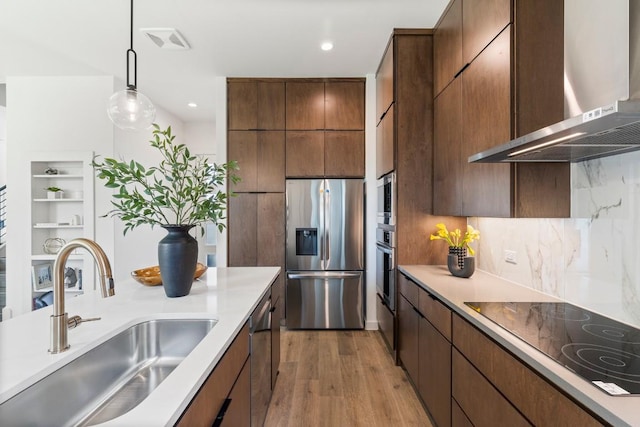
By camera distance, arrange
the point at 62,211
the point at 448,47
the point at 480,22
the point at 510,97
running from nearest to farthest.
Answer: the point at 510,97, the point at 480,22, the point at 448,47, the point at 62,211

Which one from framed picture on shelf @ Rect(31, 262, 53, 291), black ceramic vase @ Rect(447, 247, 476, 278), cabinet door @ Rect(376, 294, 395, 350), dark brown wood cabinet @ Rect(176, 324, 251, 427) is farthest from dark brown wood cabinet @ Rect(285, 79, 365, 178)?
framed picture on shelf @ Rect(31, 262, 53, 291)

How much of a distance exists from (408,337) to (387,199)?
1251 millimetres

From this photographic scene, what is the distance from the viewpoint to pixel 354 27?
111 inches

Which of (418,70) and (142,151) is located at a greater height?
(418,70)

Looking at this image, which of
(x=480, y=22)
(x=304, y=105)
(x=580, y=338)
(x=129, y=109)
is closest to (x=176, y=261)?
(x=129, y=109)

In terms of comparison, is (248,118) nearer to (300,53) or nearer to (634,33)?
(300,53)

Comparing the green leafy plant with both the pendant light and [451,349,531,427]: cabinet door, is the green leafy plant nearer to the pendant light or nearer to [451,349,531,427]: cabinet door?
the pendant light

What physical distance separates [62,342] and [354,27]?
9.67ft

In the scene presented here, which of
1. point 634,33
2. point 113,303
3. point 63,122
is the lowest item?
point 113,303

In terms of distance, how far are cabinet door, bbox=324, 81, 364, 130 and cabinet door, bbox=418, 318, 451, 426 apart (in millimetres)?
2461

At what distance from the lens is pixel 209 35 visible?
2941 millimetres

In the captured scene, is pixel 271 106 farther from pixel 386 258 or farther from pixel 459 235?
pixel 459 235

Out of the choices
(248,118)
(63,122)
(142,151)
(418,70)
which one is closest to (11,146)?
(63,122)

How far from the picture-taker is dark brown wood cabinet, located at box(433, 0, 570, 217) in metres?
1.59
